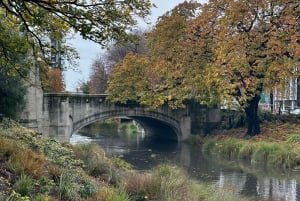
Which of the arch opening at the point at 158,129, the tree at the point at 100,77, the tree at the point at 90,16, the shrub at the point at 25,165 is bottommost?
the arch opening at the point at 158,129

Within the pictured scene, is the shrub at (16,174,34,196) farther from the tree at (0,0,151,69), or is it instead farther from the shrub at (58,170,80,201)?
the tree at (0,0,151,69)

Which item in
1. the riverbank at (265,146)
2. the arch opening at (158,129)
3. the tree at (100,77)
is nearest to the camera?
the riverbank at (265,146)

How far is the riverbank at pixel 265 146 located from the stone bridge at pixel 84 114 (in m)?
3.64

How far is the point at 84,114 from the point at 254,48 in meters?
12.4

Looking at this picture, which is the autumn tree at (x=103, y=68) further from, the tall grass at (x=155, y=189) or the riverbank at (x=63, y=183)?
the tall grass at (x=155, y=189)

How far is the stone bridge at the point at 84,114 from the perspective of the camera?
95.9 ft

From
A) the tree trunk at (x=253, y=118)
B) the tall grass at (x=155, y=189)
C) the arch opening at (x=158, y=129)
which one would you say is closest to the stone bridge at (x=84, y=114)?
the arch opening at (x=158, y=129)

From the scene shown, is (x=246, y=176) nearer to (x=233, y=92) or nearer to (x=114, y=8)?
(x=233, y=92)

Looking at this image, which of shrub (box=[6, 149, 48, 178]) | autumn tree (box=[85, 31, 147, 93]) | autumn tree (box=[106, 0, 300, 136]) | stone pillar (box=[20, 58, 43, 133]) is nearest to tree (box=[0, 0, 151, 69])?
shrub (box=[6, 149, 48, 178])

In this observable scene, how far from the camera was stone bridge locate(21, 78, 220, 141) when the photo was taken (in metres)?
29.2

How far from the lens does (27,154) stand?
28.7 feet

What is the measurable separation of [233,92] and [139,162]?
257 inches

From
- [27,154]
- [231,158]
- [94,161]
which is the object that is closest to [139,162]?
[231,158]

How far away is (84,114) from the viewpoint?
32750 mm
